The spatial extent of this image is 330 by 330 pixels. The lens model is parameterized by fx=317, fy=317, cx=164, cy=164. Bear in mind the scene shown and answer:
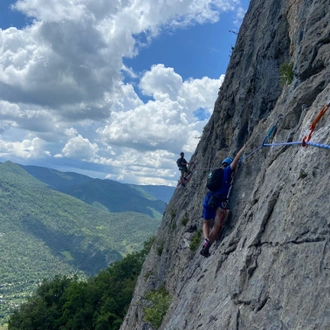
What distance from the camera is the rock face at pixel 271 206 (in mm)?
6246

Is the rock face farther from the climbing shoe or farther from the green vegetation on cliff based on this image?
the green vegetation on cliff

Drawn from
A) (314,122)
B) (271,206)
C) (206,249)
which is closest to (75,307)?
(206,249)

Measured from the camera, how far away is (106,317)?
4141cm

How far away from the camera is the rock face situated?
20.5 ft

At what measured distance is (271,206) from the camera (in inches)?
325

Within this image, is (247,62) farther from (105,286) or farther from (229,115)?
(105,286)

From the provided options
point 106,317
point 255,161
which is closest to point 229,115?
point 255,161

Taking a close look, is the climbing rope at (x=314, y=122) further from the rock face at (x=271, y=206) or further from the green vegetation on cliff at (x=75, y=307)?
the green vegetation on cliff at (x=75, y=307)

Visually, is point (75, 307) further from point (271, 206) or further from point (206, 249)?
point (271, 206)

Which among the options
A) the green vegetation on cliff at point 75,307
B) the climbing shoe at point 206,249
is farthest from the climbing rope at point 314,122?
the green vegetation on cliff at point 75,307

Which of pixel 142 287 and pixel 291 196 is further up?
pixel 291 196

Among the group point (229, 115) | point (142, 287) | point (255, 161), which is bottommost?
point (142, 287)

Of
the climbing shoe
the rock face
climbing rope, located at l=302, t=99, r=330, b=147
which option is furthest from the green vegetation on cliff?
climbing rope, located at l=302, t=99, r=330, b=147

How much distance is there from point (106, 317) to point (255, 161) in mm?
36878
